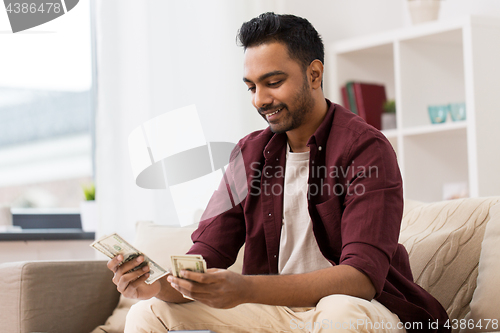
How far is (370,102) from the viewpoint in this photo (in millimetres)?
2959

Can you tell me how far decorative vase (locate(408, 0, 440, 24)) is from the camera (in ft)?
9.05

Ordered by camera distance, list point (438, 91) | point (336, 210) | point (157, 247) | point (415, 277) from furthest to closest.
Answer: point (438, 91)
point (157, 247)
point (415, 277)
point (336, 210)

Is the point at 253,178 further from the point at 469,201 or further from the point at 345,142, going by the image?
the point at 469,201

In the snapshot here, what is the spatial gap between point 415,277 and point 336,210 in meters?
0.41

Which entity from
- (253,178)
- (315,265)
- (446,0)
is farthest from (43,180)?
(446,0)

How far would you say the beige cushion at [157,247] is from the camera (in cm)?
190

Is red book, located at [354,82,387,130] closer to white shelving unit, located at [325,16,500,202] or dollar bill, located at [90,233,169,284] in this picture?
white shelving unit, located at [325,16,500,202]

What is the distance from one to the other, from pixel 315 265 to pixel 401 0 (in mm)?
2350

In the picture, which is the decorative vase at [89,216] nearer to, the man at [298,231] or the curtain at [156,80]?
the curtain at [156,80]
